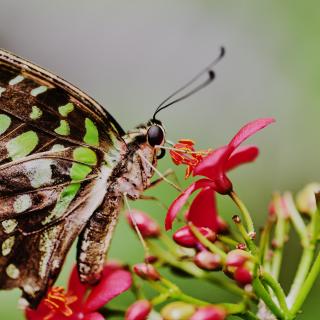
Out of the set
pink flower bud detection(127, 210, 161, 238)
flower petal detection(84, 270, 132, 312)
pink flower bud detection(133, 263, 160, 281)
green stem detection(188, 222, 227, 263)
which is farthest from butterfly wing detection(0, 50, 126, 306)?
green stem detection(188, 222, 227, 263)

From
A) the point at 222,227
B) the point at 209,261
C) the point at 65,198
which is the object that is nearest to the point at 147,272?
the point at 209,261

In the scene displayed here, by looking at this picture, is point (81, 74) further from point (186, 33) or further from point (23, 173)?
point (23, 173)

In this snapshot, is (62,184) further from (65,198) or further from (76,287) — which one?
(76,287)

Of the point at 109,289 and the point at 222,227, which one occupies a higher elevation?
the point at 222,227

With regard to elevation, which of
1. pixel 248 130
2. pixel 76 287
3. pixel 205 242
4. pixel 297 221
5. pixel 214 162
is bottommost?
pixel 76 287

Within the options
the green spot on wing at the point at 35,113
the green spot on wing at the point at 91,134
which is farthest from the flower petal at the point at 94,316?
the green spot on wing at the point at 35,113

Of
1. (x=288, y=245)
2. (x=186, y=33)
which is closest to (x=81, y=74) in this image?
(x=186, y=33)

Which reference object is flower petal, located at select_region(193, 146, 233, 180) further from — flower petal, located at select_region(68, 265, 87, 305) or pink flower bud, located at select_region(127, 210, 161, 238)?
flower petal, located at select_region(68, 265, 87, 305)

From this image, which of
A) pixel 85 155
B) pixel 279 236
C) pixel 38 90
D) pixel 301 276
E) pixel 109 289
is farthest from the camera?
pixel 85 155
